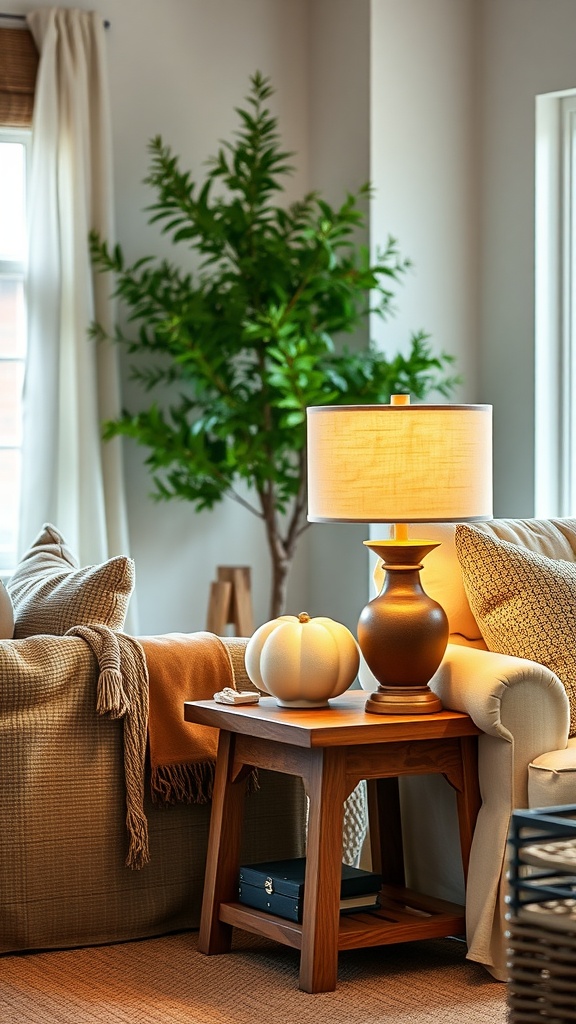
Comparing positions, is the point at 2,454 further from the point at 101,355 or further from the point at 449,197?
the point at 449,197

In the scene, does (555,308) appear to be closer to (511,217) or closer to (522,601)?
(511,217)

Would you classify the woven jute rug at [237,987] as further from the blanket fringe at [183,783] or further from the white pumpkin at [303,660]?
the white pumpkin at [303,660]

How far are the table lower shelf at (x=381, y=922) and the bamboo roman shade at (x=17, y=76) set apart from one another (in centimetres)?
271

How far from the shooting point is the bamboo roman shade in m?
4.46

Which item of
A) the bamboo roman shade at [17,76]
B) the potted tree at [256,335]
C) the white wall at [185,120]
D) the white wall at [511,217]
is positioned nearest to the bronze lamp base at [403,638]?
the potted tree at [256,335]

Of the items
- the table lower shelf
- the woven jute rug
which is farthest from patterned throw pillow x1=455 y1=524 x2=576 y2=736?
the woven jute rug

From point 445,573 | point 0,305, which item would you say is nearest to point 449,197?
point 0,305

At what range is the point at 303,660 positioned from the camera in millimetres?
2746

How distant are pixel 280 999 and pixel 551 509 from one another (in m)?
2.44

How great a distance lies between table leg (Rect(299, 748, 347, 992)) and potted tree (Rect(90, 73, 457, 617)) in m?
1.70

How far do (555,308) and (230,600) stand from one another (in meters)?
1.43

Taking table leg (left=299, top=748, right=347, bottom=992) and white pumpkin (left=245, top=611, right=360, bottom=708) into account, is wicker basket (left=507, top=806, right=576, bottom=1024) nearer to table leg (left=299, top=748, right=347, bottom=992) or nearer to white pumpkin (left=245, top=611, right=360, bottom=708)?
table leg (left=299, top=748, right=347, bottom=992)

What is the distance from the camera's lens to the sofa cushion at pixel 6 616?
301cm

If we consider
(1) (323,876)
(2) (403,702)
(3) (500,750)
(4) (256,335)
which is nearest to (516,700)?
(3) (500,750)
